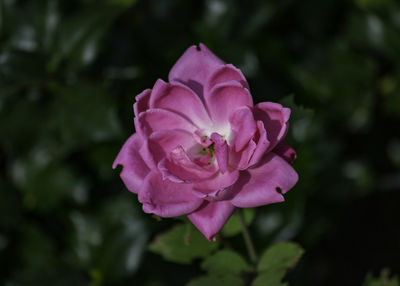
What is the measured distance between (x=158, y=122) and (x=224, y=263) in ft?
1.62

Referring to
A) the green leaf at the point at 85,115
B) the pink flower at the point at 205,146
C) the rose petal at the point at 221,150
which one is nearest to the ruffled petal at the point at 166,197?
the pink flower at the point at 205,146

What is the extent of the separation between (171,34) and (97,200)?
2.97 feet

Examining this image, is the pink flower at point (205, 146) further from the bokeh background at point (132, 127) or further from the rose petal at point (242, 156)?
the bokeh background at point (132, 127)

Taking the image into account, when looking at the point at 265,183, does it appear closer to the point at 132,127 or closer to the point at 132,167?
the point at 132,167

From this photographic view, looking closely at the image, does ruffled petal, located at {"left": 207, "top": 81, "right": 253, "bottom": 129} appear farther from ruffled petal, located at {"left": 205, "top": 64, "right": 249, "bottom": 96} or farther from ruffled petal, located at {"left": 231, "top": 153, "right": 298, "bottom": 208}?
ruffled petal, located at {"left": 231, "top": 153, "right": 298, "bottom": 208}

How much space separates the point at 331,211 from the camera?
8.13 feet

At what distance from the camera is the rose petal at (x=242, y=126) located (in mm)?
1186

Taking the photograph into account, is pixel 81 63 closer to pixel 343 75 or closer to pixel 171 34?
pixel 171 34

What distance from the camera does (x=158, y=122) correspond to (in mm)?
1310

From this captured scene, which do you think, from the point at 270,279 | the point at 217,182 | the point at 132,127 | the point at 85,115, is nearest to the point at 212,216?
the point at 217,182

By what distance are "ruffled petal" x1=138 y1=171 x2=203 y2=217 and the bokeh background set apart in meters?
0.76

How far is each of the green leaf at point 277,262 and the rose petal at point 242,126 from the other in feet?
1.30

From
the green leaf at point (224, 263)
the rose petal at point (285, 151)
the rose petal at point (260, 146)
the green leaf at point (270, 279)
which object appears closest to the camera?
the rose petal at point (260, 146)

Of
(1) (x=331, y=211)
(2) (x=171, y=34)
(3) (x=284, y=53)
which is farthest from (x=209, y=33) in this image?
(1) (x=331, y=211)
